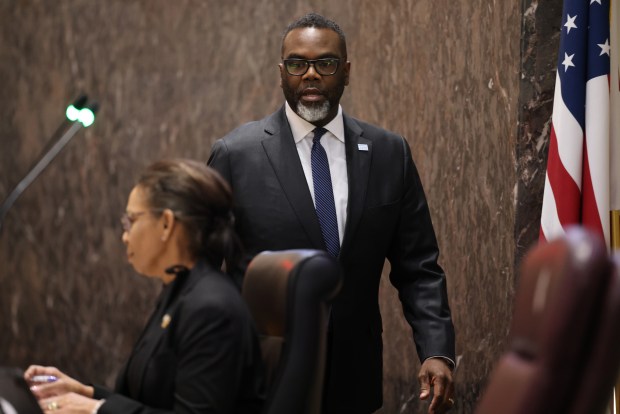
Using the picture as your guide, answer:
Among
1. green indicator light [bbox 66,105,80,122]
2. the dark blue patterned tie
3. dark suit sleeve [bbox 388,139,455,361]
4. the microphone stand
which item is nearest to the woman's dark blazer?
the dark blue patterned tie

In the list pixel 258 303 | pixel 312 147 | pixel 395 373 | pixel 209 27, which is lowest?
pixel 395 373

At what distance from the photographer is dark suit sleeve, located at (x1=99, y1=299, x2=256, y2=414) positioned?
2168 mm

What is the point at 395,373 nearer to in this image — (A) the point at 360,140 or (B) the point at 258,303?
(A) the point at 360,140

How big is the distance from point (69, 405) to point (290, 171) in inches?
46.7

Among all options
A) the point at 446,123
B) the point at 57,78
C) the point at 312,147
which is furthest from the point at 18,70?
the point at 312,147

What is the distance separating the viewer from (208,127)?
5863 millimetres

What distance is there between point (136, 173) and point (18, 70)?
94 cm

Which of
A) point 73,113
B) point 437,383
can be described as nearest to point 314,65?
point 437,383

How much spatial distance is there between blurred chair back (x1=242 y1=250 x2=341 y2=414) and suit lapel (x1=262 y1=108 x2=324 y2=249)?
0.72m

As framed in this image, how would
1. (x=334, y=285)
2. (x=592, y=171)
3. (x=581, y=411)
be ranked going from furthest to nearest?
(x=592, y=171), (x=334, y=285), (x=581, y=411)

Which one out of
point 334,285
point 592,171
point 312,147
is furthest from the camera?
point 592,171

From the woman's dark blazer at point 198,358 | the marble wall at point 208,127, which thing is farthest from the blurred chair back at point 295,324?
the marble wall at point 208,127

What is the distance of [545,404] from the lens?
1.55m

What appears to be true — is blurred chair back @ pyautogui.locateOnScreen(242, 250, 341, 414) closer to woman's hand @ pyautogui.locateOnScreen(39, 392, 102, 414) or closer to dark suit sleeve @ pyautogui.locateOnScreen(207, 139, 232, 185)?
woman's hand @ pyautogui.locateOnScreen(39, 392, 102, 414)
